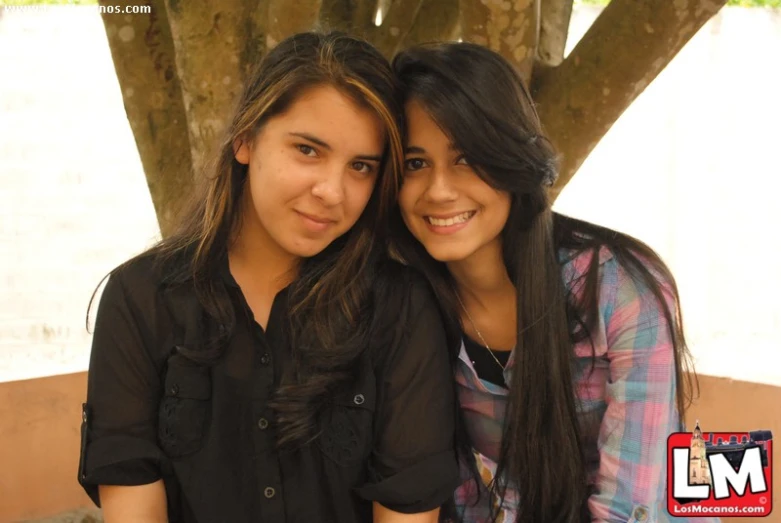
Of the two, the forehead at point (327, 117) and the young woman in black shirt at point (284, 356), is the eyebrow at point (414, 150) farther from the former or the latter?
the forehead at point (327, 117)

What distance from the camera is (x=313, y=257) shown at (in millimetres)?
2004

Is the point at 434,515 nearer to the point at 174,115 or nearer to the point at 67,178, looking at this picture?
the point at 174,115

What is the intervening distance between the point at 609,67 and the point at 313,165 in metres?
1.09

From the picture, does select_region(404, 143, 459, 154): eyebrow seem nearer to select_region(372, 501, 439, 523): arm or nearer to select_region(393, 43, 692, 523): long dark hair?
Answer: select_region(393, 43, 692, 523): long dark hair

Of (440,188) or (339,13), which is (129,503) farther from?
(339,13)

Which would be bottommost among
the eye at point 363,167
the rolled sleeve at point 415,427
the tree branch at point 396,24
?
the rolled sleeve at point 415,427

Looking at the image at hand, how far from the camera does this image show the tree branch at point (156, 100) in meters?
2.54

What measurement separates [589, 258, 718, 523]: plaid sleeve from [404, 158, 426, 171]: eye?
0.55m

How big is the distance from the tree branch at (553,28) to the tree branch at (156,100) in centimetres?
126

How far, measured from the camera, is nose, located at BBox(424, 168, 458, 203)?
1866mm

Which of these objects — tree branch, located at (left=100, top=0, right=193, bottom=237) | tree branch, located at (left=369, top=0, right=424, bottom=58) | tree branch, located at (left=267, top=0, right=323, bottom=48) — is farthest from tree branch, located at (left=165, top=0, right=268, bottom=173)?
tree branch, located at (left=369, top=0, right=424, bottom=58)

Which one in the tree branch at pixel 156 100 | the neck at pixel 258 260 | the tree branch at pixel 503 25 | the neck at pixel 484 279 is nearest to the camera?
the neck at pixel 258 260

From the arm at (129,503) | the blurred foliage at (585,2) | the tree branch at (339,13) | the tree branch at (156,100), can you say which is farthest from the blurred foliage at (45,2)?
the arm at (129,503)

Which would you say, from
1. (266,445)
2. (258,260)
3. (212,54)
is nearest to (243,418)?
(266,445)
